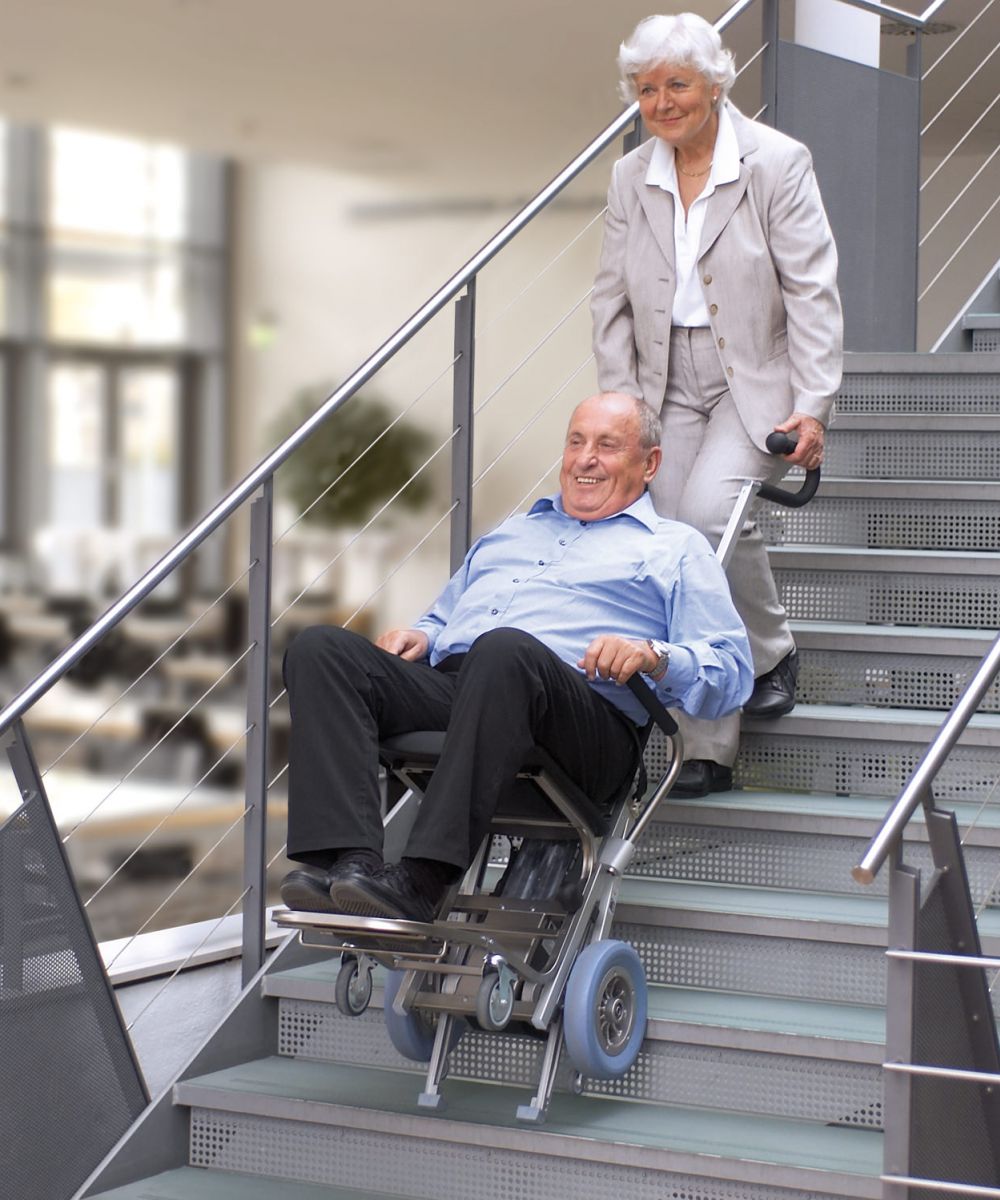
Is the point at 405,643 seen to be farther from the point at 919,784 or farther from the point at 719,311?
the point at 919,784

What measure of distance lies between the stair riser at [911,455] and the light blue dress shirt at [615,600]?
106cm

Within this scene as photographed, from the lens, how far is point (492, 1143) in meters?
2.76

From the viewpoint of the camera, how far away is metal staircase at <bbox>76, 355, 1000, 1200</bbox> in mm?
2732

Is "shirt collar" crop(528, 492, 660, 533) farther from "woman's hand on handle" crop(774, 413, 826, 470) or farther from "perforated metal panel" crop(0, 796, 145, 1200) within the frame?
"perforated metal panel" crop(0, 796, 145, 1200)

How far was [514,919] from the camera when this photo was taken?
2.84 metres

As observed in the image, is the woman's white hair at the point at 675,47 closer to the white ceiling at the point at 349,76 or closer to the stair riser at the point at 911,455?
the stair riser at the point at 911,455

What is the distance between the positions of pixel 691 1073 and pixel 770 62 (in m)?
2.71

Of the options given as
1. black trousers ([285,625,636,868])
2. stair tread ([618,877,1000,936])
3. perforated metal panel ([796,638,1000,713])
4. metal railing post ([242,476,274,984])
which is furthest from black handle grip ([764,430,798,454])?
metal railing post ([242,476,274,984])

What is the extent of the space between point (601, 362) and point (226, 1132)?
162 centimetres

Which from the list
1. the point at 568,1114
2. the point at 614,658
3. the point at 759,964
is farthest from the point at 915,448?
the point at 568,1114

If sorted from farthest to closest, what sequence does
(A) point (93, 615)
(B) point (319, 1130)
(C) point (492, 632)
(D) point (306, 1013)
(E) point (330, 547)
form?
(E) point (330, 547) < (A) point (93, 615) < (D) point (306, 1013) < (B) point (319, 1130) < (C) point (492, 632)

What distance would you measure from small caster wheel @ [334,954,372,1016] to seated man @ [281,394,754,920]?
23 centimetres

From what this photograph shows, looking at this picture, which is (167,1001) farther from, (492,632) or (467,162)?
(467,162)

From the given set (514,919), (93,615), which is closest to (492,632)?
(514,919)
